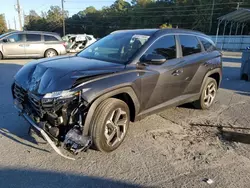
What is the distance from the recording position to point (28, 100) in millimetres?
3146

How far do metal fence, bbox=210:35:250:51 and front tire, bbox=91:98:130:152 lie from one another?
99.0 feet

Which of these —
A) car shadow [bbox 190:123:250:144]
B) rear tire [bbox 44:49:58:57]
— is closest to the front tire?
car shadow [bbox 190:123:250:144]

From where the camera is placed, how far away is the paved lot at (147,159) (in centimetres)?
271

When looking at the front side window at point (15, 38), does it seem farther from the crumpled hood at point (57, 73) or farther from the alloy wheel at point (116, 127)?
the alloy wheel at point (116, 127)

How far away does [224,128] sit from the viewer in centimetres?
425

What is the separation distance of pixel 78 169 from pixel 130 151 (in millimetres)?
832

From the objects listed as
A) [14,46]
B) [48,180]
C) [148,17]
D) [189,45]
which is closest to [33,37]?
[14,46]

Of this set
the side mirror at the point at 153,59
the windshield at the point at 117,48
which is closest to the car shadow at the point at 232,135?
the side mirror at the point at 153,59

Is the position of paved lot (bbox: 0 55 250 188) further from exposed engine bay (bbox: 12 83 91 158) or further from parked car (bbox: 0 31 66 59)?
parked car (bbox: 0 31 66 59)

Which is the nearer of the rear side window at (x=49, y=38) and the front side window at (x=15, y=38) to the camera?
the front side window at (x=15, y=38)

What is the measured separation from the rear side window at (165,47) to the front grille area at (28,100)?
1.83 meters

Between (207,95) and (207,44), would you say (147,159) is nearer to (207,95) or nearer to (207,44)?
(207,95)

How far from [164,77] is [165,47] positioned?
0.59 metres

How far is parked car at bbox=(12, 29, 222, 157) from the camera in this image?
2.77 m
